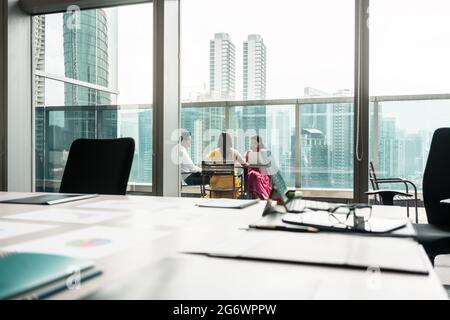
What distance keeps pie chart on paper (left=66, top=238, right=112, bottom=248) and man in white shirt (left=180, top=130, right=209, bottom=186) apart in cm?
299

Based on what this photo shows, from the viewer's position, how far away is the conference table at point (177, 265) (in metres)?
0.60

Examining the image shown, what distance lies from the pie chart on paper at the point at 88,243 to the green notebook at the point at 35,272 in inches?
4.0

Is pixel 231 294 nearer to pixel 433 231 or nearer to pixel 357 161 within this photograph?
pixel 433 231

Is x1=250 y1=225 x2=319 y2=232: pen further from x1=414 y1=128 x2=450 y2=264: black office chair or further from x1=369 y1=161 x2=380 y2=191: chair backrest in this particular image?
x1=369 y1=161 x2=380 y2=191: chair backrest

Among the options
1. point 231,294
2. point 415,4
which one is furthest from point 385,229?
point 415,4

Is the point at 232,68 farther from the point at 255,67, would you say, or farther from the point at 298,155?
the point at 298,155

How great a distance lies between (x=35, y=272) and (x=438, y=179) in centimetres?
220

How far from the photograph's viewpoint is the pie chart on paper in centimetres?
89

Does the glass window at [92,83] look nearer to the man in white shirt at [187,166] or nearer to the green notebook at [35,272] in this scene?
the man in white shirt at [187,166]

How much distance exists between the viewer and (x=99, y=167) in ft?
7.49

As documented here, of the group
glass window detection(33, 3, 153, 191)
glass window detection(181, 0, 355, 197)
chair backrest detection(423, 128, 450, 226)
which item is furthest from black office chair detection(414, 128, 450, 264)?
glass window detection(33, 3, 153, 191)

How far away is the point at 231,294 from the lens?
1.91 feet
